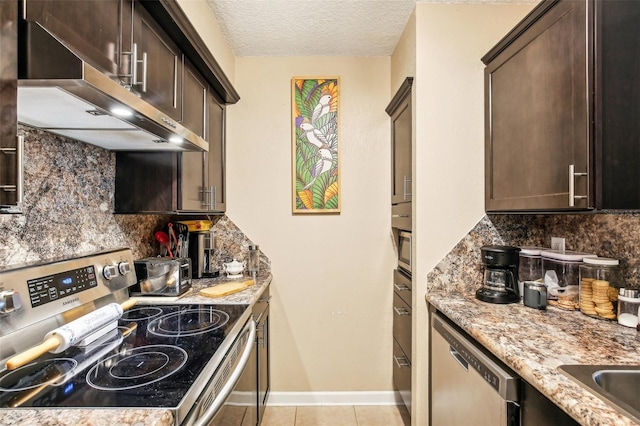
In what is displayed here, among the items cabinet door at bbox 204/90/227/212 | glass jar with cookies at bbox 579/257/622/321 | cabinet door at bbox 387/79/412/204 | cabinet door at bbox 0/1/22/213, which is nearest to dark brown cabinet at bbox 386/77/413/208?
cabinet door at bbox 387/79/412/204

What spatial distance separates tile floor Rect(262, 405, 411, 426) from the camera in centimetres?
232

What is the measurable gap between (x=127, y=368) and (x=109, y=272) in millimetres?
724

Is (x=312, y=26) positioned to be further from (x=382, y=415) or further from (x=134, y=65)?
(x=382, y=415)

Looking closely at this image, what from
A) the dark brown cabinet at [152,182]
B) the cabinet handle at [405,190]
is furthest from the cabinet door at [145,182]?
the cabinet handle at [405,190]

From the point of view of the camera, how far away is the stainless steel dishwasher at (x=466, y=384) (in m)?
1.15

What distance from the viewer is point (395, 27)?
2.19 metres

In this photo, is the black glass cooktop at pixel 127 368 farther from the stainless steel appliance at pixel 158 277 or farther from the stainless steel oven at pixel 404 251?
the stainless steel oven at pixel 404 251

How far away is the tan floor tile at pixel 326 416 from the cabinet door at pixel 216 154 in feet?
5.07

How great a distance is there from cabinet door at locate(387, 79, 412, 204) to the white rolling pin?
1.62 metres

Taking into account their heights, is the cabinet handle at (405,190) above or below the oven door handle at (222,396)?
above

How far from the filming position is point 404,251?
92.0 inches

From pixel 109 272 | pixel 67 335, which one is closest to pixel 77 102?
pixel 67 335

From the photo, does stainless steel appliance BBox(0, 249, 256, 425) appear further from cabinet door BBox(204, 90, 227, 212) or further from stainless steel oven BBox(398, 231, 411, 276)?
stainless steel oven BBox(398, 231, 411, 276)

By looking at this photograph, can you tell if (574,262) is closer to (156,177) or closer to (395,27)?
(395,27)
